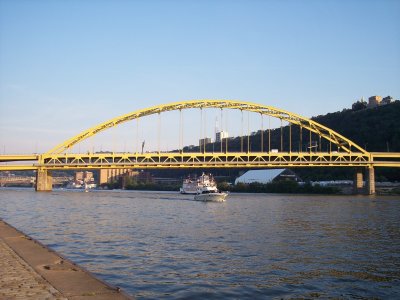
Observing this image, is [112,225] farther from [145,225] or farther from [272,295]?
[272,295]

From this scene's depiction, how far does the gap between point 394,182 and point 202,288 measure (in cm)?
10985

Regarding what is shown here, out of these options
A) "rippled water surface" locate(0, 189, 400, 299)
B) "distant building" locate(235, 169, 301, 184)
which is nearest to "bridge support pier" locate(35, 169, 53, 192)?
"distant building" locate(235, 169, 301, 184)

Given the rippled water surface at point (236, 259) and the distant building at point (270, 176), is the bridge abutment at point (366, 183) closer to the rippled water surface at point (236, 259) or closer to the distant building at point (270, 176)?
the distant building at point (270, 176)

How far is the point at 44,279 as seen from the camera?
1012cm

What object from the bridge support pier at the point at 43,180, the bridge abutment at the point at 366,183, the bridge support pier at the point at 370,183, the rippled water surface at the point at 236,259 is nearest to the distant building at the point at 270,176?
the bridge abutment at the point at 366,183

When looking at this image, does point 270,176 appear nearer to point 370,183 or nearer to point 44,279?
point 370,183

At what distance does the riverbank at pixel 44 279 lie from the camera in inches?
353

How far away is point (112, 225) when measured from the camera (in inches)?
1130

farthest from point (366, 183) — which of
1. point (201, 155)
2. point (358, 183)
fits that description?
point (201, 155)

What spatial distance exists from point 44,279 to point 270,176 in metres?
126

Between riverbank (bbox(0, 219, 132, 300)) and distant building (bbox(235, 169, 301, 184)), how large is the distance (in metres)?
117

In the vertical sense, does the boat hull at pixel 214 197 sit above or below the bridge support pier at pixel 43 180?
below

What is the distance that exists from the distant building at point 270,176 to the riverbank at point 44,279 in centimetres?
11669

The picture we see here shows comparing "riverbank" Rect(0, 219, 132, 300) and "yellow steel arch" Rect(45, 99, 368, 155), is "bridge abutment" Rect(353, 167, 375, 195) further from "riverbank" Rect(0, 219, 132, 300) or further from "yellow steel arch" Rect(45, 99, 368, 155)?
"riverbank" Rect(0, 219, 132, 300)
